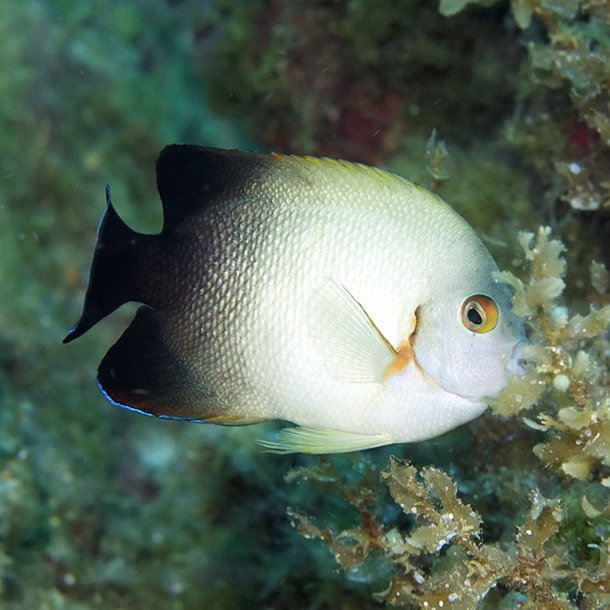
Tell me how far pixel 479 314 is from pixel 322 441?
0.59 meters

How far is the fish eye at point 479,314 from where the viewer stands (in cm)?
181

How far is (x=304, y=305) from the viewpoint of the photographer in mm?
1858

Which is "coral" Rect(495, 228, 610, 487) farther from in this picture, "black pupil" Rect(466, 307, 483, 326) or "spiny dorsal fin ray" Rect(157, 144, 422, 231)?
"spiny dorsal fin ray" Rect(157, 144, 422, 231)

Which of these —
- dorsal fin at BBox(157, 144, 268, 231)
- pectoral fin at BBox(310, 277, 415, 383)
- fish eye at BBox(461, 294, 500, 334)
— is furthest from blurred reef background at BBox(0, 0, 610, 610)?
dorsal fin at BBox(157, 144, 268, 231)

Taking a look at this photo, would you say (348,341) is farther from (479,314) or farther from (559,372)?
(559,372)

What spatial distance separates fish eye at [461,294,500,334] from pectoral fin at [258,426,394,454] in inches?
16.2

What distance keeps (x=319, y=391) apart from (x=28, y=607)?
2825 mm

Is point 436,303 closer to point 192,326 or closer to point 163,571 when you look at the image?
point 192,326

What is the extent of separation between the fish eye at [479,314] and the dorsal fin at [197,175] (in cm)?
78

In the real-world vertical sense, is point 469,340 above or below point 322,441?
above

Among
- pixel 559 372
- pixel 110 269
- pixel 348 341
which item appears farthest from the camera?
pixel 110 269

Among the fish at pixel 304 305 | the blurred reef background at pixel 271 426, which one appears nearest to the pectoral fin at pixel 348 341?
the fish at pixel 304 305

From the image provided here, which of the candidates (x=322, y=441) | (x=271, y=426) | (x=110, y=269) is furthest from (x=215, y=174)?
(x=271, y=426)

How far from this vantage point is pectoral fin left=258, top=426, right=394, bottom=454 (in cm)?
186
